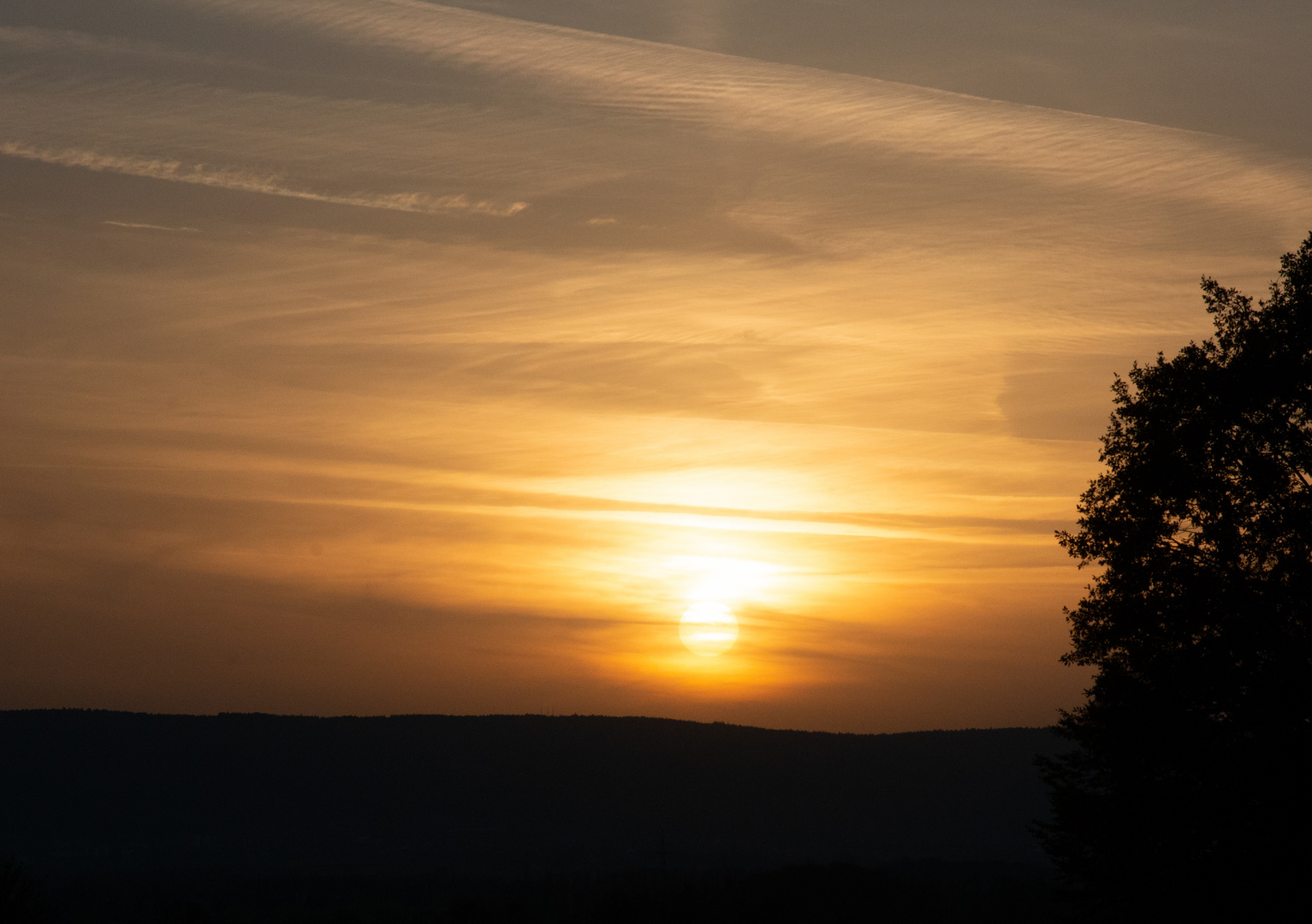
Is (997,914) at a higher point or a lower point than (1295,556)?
lower

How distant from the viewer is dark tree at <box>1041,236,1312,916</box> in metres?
25.1

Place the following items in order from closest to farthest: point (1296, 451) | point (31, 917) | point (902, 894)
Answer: point (1296, 451), point (31, 917), point (902, 894)

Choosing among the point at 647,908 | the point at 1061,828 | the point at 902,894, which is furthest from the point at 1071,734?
the point at 902,894

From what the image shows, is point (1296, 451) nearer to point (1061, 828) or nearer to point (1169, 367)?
point (1169, 367)

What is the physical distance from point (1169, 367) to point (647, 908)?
112 metres

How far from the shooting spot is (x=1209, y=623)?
87.9 ft

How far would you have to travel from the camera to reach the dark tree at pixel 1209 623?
2506 cm

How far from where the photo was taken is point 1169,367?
29.5m

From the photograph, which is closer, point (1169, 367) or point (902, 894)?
point (1169, 367)

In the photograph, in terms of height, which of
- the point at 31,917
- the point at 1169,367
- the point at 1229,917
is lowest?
the point at 31,917

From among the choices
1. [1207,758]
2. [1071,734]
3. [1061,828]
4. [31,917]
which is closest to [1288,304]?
[1207,758]

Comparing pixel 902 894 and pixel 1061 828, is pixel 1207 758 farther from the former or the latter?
pixel 902 894

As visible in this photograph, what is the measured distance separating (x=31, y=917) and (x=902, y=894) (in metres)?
110

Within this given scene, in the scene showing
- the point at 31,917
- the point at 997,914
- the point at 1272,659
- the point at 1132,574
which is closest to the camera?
the point at 1272,659
